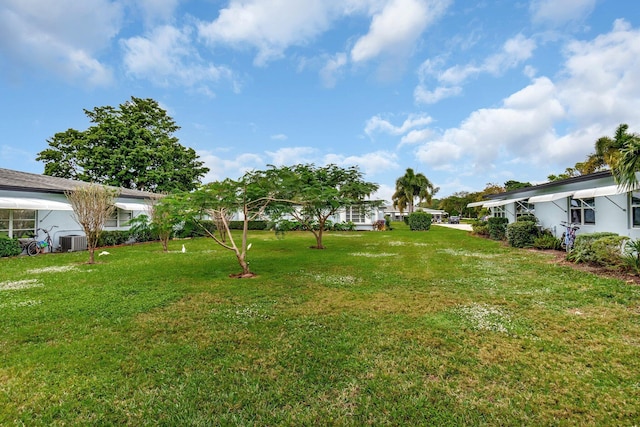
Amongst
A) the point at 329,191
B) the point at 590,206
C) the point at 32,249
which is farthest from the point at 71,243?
the point at 590,206

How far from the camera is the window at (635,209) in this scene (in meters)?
10.6

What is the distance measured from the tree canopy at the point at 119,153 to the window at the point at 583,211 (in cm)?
3177

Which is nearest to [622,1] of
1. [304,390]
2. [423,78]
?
[423,78]

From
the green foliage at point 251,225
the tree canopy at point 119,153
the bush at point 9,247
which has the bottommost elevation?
the bush at point 9,247

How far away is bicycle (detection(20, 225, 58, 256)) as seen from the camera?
14102 millimetres

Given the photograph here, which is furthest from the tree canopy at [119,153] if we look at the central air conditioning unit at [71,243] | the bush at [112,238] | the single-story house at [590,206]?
the single-story house at [590,206]

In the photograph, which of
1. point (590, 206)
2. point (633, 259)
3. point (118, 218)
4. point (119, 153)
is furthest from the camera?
point (119, 153)

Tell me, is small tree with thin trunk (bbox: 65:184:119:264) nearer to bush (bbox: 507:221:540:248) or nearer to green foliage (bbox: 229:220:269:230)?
bush (bbox: 507:221:540:248)

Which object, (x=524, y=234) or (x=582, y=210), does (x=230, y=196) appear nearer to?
(x=524, y=234)

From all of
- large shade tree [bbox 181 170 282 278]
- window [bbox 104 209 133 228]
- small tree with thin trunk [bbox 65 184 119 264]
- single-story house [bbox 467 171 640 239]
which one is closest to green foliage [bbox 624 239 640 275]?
single-story house [bbox 467 171 640 239]

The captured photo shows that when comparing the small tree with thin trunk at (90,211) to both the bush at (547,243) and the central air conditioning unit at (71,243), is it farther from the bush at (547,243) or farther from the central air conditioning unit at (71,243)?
the bush at (547,243)

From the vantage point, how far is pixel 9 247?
525 inches

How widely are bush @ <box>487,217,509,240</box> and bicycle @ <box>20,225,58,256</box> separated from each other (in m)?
26.6

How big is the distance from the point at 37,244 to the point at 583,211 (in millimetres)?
26574
